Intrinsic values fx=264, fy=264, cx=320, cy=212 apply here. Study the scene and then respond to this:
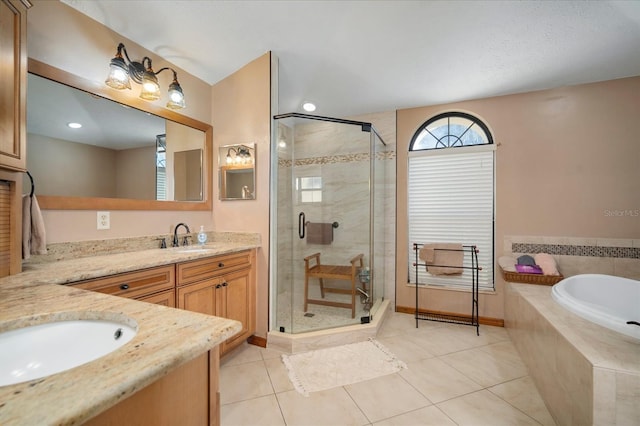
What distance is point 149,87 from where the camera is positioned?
1.94 metres

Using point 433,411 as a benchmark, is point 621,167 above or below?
above

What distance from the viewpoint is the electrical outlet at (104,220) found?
181 centimetres

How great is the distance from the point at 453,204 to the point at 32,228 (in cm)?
339

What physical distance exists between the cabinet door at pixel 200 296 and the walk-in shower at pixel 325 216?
0.54 meters

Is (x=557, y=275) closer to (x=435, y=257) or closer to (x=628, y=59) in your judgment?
(x=435, y=257)

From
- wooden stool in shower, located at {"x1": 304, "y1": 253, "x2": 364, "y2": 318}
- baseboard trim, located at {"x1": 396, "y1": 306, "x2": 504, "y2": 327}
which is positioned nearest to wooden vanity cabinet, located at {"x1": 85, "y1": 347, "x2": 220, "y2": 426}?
wooden stool in shower, located at {"x1": 304, "y1": 253, "x2": 364, "y2": 318}

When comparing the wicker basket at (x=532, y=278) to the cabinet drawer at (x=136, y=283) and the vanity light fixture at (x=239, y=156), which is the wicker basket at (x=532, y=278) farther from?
the cabinet drawer at (x=136, y=283)

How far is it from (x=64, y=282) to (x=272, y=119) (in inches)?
70.5

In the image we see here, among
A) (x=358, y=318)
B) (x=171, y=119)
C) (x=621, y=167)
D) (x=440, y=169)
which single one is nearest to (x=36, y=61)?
(x=171, y=119)

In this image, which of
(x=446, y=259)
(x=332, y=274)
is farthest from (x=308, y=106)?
A: (x=446, y=259)

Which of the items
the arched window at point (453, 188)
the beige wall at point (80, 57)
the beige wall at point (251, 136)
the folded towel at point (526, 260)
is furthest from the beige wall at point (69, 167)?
the folded towel at point (526, 260)

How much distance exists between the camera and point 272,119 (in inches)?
92.6

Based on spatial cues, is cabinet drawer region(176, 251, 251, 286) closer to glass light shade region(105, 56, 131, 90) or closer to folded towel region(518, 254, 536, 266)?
glass light shade region(105, 56, 131, 90)

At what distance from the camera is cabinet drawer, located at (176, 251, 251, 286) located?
1.72 metres
